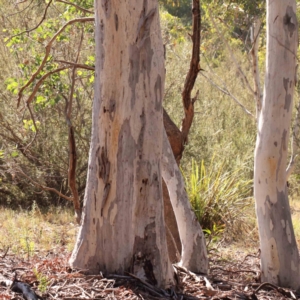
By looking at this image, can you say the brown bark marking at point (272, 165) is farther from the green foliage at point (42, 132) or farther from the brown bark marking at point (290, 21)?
the green foliage at point (42, 132)

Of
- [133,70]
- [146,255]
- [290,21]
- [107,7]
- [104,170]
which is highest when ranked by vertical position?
[290,21]

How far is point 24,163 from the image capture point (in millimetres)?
11000

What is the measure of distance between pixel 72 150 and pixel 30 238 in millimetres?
3315

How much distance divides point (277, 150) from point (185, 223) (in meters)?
1.04

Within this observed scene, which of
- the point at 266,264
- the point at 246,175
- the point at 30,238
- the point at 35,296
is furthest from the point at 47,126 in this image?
the point at 35,296

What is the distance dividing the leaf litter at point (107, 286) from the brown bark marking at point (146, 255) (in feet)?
0.35

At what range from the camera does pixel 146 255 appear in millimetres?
4230

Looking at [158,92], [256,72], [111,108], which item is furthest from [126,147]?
[256,72]

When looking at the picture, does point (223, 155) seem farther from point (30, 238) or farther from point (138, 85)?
point (138, 85)

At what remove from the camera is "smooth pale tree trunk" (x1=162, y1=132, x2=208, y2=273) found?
5277mm

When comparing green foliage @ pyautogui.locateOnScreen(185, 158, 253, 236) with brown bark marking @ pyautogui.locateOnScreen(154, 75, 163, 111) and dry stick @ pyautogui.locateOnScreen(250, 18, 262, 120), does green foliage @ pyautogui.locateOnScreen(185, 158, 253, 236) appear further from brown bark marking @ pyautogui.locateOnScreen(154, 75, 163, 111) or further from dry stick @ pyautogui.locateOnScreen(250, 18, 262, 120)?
brown bark marking @ pyautogui.locateOnScreen(154, 75, 163, 111)

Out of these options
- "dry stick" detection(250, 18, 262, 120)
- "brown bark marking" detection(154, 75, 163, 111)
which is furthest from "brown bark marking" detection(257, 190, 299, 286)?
"dry stick" detection(250, 18, 262, 120)

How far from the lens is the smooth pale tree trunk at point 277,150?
494 centimetres

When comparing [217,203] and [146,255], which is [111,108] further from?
[217,203]
